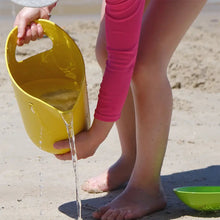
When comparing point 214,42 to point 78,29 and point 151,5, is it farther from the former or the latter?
point 151,5

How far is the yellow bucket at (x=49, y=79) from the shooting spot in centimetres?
192

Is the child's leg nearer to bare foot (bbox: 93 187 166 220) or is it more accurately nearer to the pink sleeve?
bare foot (bbox: 93 187 166 220)

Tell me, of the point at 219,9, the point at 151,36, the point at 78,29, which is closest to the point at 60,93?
the point at 151,36

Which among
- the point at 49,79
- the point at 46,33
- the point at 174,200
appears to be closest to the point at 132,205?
the point at 174,200

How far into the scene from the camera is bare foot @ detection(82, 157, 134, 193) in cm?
247

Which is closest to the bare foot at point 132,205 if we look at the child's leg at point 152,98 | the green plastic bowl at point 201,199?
the child's leg at point 152,98

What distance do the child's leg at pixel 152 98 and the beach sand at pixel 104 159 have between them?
0.30 ft

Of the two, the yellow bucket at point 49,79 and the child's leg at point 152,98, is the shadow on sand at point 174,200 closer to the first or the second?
the child's leg at point 152,98

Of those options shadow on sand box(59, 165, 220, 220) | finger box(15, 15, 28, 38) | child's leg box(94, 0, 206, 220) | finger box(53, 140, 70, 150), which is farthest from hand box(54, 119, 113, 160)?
finger box(15, 15, 28, 38)

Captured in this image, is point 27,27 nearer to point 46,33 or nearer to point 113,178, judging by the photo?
point 46,33

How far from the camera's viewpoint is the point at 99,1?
31.8ft

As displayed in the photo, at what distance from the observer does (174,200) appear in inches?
91.7

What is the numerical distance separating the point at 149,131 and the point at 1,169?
0.86 m

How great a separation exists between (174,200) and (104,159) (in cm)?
59
